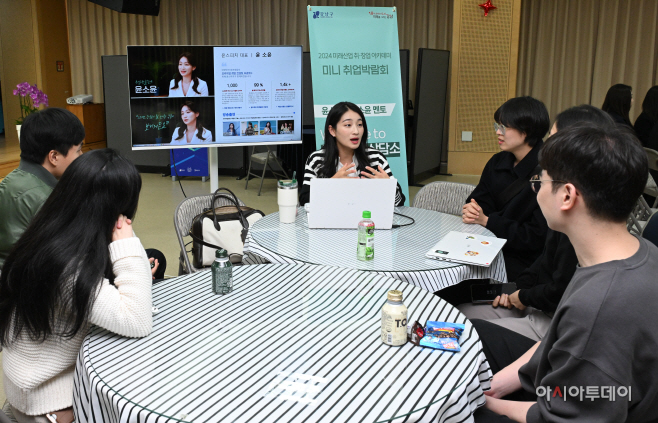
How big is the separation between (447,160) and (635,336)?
7116 mm

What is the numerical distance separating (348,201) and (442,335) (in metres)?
1.11

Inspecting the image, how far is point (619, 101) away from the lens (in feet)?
15.8

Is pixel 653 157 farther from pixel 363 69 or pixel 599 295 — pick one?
pixel 599 295

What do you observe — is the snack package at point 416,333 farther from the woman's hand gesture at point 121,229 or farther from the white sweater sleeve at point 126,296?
the woman's hand gesture at point 121,229

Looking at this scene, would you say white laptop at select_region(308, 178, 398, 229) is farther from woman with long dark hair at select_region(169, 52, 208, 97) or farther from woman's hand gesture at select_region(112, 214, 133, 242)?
woman with long dark hair at select_region(169, 52, 208, 97)

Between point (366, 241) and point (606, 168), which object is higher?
point (606, 168)

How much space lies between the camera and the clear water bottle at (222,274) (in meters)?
1.73

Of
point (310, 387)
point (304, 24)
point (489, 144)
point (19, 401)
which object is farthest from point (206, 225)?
point (304, 24)

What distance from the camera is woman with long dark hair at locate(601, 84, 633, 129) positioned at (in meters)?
4.72

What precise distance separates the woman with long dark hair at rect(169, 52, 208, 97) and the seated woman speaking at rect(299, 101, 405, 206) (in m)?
0.97

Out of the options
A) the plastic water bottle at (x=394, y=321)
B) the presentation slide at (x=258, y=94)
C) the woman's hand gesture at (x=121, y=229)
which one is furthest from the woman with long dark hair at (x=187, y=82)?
the plastic water bottle at (x=394, y=321)

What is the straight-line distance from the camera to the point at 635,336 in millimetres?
1008

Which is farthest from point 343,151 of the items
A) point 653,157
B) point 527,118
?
point 653,157

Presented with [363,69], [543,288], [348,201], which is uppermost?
[363,69]
